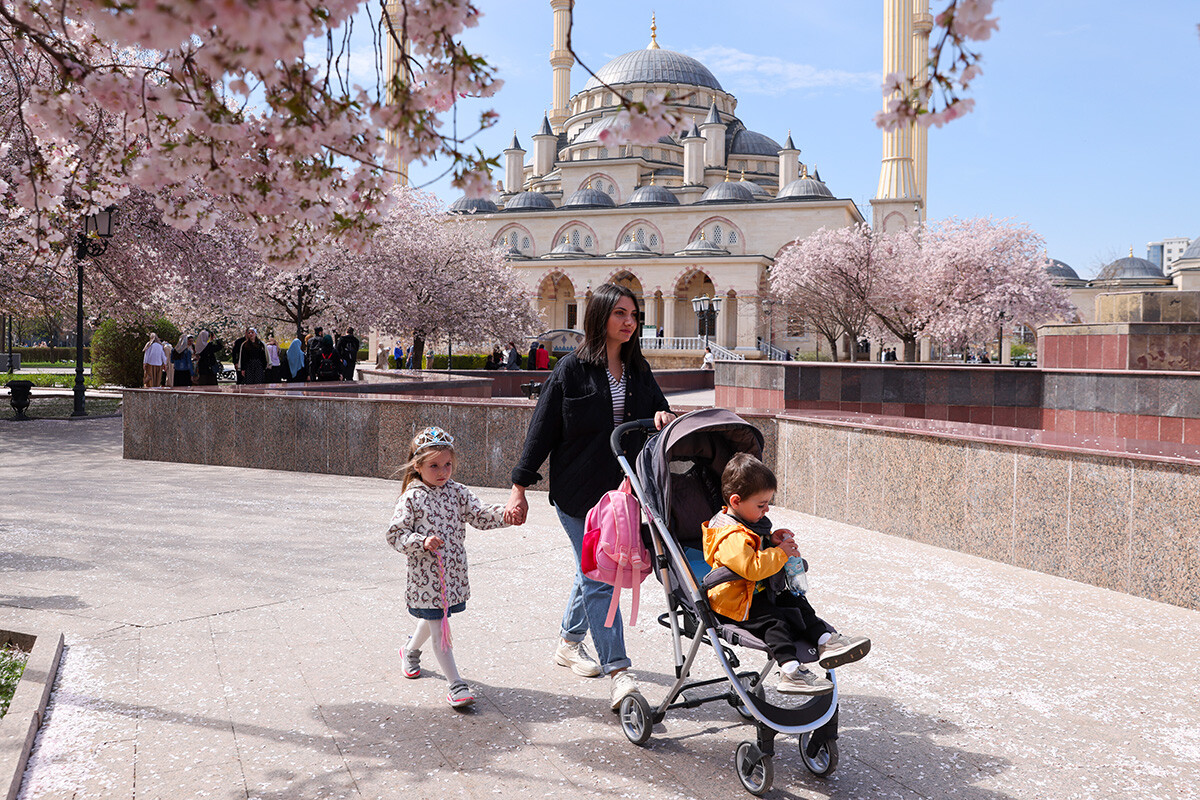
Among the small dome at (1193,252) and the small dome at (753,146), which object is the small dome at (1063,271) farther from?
the small dome at (753,146)

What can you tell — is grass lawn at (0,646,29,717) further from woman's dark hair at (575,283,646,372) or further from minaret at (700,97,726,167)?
minaret at (700,97,726,167)

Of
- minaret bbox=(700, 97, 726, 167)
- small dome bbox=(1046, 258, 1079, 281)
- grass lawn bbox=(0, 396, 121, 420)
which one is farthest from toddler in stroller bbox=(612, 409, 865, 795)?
small dome bbox=(1046, 258, 1079, 281)

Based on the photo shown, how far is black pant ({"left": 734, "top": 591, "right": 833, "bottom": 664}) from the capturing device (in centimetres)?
309

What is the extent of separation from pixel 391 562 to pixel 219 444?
6.32 meters

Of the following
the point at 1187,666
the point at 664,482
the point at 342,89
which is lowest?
the point at 1187,666

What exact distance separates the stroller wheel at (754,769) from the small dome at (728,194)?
65.8m

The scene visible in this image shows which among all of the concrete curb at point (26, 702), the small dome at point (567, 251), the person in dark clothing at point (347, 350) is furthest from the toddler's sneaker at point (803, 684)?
the small dome at point (567, 251)

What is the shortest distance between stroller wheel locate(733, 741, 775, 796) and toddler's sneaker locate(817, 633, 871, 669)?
15.3 inches

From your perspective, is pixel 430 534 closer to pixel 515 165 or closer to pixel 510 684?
pixel 510 684

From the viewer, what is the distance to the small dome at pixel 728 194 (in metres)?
66.7

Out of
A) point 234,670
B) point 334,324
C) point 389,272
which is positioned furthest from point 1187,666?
point 334,324

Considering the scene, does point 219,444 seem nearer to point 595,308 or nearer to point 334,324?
point 595,308

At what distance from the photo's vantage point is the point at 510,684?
4188mm

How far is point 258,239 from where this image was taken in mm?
4648
